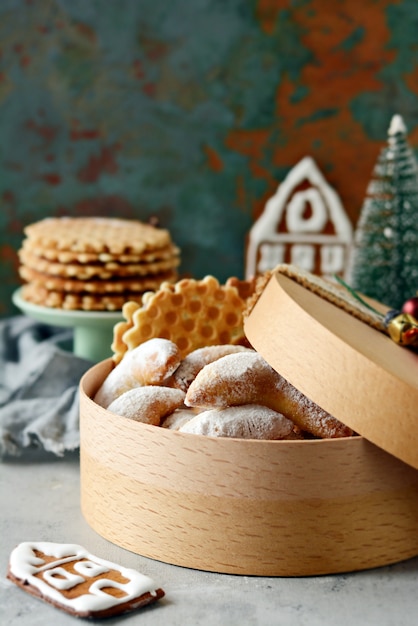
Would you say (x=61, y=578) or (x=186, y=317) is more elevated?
(x=186, y=317)

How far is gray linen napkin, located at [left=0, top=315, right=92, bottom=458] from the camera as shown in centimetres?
140

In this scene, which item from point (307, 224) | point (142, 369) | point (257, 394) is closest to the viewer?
point (257, 394)

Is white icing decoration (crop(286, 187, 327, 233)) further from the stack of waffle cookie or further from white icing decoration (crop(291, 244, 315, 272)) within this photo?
the stack of waffle cookie

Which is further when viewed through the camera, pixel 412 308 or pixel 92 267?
pixel 92 267

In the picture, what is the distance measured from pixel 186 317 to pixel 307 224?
2.34ft

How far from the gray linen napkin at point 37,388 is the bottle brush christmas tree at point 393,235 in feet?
2.01

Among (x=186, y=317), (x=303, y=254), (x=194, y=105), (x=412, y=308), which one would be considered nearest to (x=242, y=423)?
(x=186, y=317)

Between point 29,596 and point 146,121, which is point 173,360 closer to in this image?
point 29,596

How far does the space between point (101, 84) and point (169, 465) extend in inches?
47.8

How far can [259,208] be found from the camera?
2021 millimetres

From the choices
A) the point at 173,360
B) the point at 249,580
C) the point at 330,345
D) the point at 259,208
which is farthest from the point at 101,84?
the point at 249,580

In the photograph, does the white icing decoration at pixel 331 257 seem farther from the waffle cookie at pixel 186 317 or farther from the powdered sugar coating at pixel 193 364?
the powdered sugar coating at pixel 193 364

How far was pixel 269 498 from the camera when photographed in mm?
971

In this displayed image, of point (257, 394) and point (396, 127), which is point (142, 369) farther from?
point (396, 127)
